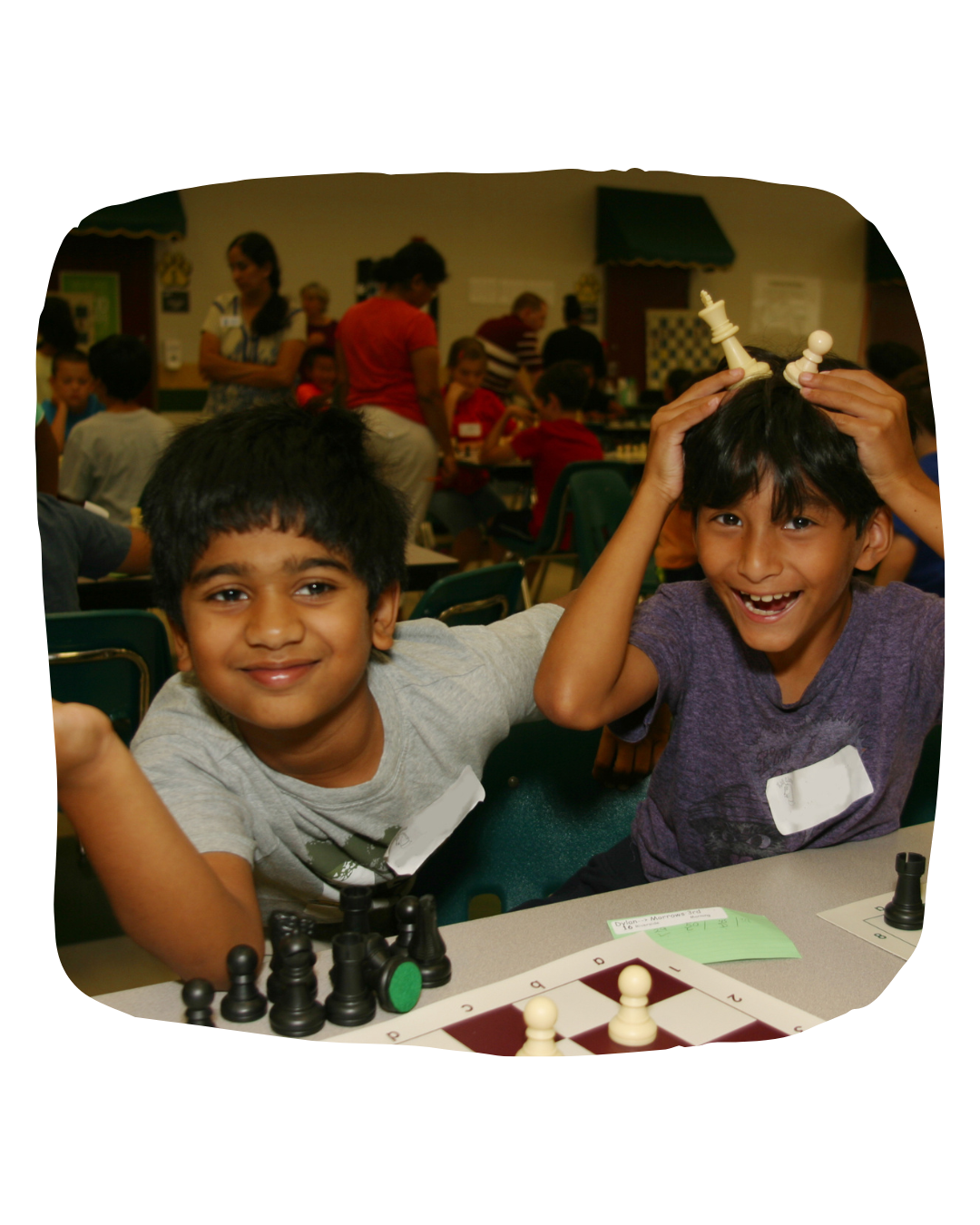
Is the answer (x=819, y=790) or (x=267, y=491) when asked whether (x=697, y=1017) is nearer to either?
(x=819, y=790)

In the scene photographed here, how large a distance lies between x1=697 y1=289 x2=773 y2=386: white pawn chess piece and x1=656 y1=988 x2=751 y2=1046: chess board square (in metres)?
0.49

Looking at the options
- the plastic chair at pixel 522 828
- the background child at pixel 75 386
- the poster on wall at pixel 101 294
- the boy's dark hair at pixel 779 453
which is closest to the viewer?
the boy's dark hair at pixel 779 453

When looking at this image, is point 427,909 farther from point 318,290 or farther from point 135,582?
point 318,290

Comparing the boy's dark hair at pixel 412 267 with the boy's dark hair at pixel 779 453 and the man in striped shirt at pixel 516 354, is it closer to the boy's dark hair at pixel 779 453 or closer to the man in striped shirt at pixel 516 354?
the boy's dark hair at pixel 779 453

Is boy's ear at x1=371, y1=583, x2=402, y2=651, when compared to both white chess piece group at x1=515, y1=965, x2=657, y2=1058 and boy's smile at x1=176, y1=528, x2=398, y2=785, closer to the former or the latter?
boy's smile at x1=176, y1=528, x2=398, y2=785

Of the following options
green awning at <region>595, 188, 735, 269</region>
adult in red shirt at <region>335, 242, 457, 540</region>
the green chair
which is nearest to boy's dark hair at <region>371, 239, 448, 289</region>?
adult in red shirt at <region>335, 242, 457, 540</region>

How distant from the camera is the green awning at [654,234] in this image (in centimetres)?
525

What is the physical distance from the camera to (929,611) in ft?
3.63

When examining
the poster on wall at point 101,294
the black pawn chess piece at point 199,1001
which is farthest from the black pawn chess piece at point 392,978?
the poster on wall at point 101,294

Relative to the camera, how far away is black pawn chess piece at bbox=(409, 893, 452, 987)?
2.56 ft

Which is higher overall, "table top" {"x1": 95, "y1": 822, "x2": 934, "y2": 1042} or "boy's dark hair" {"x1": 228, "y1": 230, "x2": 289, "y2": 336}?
"boy's dark hair" {"x1": 228, "y1": 230, "x2": 289, "y2": 336}

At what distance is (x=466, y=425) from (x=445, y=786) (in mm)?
4337

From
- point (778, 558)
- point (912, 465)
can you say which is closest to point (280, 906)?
point (778, 558)

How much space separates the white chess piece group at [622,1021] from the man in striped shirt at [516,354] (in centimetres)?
485
